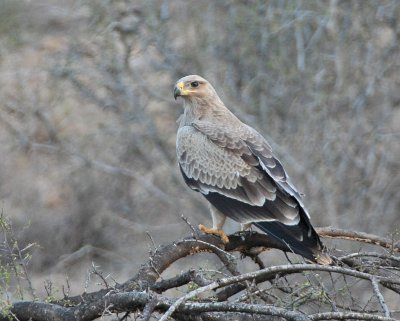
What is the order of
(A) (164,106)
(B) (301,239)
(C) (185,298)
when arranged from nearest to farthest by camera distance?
1. (C) (185,298)
2. (B) (301,239)
3. (A) (164,106)

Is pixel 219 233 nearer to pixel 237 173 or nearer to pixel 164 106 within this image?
pixel 237 173

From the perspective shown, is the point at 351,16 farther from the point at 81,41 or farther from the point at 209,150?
the point at 209,150

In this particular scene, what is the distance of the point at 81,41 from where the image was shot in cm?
1542

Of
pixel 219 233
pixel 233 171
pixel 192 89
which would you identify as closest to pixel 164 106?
pixel 192 89

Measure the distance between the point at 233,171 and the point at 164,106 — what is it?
7392 mm

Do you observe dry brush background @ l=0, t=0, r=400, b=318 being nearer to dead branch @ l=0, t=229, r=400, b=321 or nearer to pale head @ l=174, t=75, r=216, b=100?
pale head @ l=174, t=75, r=216, b=100

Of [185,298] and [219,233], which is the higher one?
[185,298]

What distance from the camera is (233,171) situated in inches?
297

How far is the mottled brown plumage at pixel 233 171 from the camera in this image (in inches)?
273

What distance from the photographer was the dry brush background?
13.9 meters

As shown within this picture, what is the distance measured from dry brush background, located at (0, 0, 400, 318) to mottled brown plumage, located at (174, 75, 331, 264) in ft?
18.1

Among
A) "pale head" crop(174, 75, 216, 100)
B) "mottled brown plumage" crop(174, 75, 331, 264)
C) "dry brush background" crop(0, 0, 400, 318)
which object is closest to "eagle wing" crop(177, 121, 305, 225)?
"mottled brown plumage" crop(174, 75, 331, 264)

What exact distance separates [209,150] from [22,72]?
8.63 meters

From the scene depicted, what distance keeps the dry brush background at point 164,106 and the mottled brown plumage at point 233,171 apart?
18.1ft
